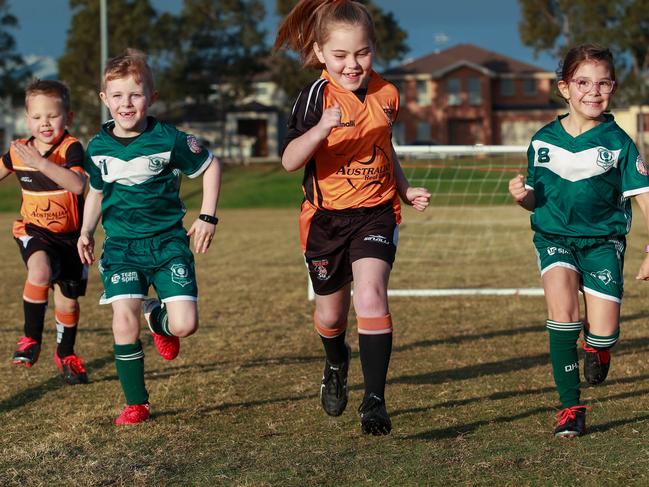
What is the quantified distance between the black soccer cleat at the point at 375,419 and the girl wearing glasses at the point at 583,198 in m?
0.90

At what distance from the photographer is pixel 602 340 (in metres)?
5.16

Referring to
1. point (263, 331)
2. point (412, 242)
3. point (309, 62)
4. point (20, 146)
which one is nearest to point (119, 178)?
point (20, 146)

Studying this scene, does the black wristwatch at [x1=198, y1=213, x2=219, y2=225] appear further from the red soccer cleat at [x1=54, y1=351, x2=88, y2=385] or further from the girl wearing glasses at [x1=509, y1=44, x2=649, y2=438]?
the red soccer cleat at [x1=54, y1=351, x2=88, y2=385]

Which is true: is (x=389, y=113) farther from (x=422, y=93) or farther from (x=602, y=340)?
(x=422, y=93)

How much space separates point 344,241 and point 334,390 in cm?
76

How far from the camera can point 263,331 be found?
8.41m

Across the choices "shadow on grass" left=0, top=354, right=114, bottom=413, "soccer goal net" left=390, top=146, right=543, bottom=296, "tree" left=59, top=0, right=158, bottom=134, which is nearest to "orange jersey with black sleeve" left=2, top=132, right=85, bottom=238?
"shadow on grass" left=0, top=354, right=114, bottom=413

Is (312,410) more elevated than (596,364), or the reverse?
(596,364)

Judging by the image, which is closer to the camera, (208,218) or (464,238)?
(208,218)

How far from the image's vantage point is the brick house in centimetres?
6266

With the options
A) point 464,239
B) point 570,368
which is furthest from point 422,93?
point 570,368

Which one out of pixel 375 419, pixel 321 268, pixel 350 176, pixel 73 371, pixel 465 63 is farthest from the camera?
pixel 465 63

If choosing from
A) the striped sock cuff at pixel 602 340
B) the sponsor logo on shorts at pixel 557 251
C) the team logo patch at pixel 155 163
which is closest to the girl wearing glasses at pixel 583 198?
the sponsor logo on shorts at pixel 557 251

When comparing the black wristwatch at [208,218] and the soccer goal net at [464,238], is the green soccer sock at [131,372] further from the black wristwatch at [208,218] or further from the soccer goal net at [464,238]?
the soccer goal net at [464,238]
